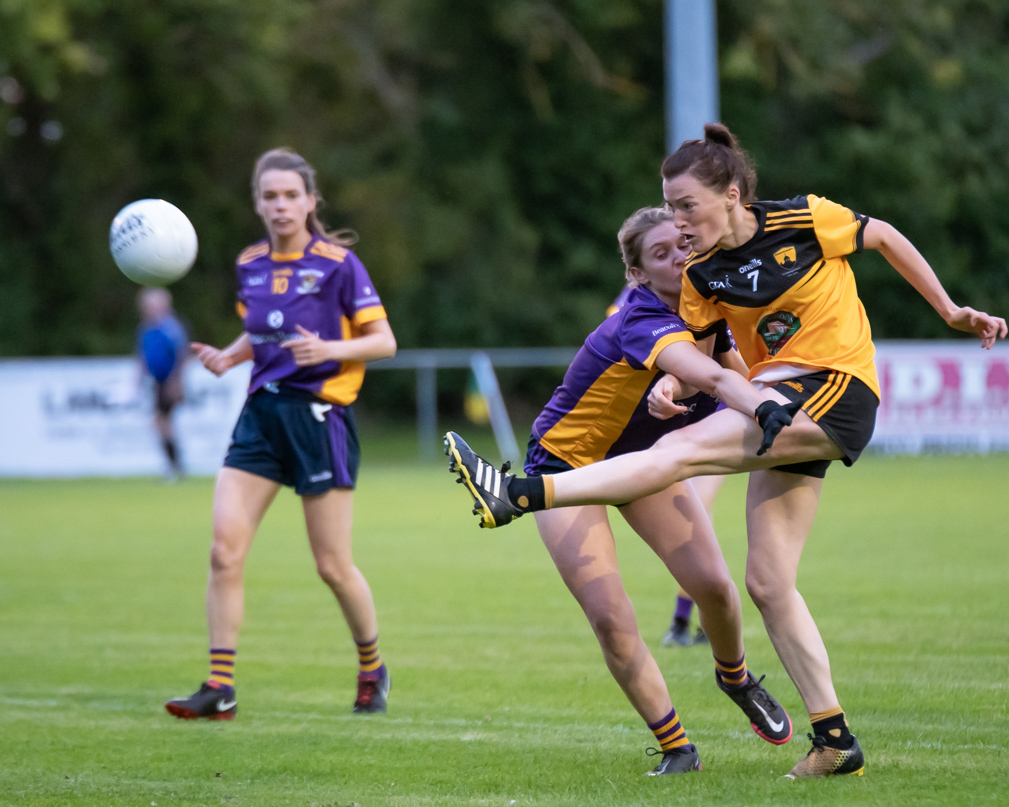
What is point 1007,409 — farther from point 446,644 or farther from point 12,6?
point 12,6

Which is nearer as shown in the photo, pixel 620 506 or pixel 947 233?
pixel 620 506

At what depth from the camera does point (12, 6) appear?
69.2 ft

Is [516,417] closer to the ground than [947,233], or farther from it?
closer to the ground

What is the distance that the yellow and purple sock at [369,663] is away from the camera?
6168mm

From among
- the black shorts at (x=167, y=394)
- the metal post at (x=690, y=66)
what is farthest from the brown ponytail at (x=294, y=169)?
the black shorts at (x=167, y=394)

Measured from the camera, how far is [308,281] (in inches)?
242

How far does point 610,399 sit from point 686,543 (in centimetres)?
58

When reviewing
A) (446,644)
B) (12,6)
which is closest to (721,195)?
(446,644)

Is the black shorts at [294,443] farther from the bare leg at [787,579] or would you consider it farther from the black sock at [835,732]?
the black sock at [835,732]

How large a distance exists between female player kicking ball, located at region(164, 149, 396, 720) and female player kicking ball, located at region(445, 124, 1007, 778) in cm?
174

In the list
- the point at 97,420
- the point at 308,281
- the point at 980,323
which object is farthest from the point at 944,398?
the point at 980,323

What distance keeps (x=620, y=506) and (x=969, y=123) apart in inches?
1156

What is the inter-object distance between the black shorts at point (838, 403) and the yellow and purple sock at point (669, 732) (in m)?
0.99

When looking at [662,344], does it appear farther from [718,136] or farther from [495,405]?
[495,405]
